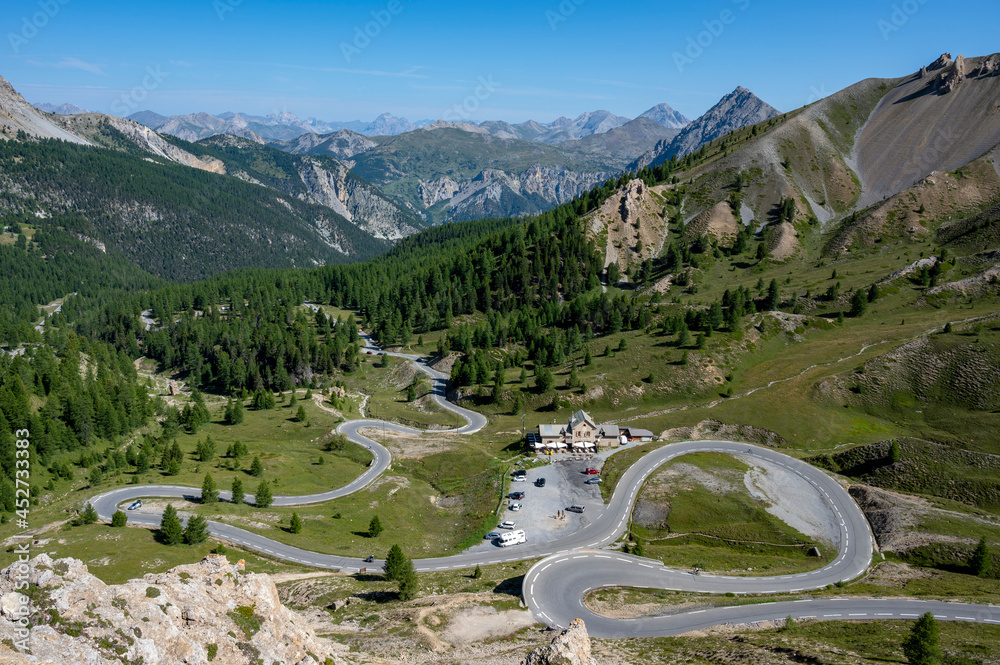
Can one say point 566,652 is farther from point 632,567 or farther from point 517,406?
point 517,406

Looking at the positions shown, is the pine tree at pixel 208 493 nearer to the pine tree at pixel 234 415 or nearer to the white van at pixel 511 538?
the white van at pixel 511 538

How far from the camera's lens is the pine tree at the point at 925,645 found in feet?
145

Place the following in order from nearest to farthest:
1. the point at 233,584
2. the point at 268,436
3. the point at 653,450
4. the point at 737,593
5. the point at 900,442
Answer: the point at 233,584, the point at 737,593, the point at 900,442, the point at 653,450, the point at 268,436

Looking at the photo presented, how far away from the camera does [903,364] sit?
124 metres

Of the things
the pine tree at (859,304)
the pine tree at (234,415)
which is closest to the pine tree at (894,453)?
the pine tree at (859,304)

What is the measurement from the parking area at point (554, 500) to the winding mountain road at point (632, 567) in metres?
2.37

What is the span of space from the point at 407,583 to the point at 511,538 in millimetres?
23018

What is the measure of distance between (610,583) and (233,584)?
4604cm

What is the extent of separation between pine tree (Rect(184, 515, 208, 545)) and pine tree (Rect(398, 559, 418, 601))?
28.5m

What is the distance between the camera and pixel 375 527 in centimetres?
8456

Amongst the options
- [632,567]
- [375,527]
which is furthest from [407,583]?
[632,567]

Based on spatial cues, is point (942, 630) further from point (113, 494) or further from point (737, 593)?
point (113, 494)

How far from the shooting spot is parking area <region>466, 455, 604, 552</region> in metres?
84.0

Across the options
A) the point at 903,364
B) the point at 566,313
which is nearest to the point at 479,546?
the point at 903,364
